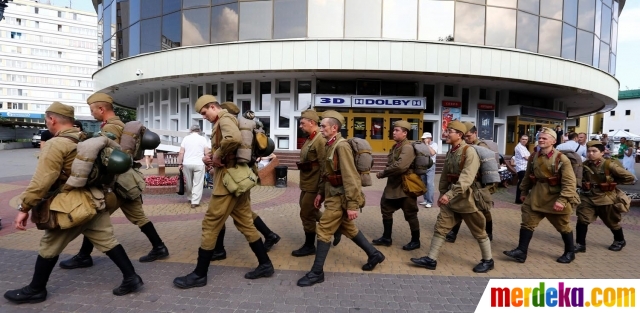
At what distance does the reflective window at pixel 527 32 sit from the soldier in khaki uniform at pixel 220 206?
60.7 feet

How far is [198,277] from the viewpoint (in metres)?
3.80

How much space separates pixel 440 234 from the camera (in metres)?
4.47

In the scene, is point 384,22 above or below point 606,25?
below

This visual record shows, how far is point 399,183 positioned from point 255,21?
14.6 m

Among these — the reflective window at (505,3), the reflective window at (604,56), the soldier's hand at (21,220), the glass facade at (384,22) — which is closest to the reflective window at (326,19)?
the glass facade at (384,22)

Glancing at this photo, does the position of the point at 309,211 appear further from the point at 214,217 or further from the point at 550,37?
the point at 550,37

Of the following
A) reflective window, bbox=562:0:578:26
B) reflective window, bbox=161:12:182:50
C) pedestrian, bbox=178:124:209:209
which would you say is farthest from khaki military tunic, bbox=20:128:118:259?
reflective window, bbox=562:0:578:26

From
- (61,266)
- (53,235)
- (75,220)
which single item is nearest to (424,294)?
(75,220)

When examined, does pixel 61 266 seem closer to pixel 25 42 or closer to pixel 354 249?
pixel 354 249

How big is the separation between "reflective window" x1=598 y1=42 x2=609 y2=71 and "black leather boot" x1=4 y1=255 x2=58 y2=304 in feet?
88.6

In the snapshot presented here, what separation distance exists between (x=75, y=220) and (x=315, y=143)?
2.62 m

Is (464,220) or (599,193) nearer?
(464,220)

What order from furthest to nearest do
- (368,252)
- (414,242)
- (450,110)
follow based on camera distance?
(450,110)
(414,242)
(368,252)

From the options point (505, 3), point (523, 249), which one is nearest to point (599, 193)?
point (523, 249)
